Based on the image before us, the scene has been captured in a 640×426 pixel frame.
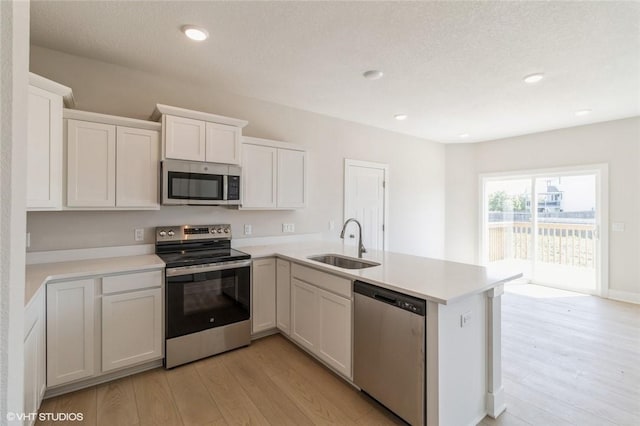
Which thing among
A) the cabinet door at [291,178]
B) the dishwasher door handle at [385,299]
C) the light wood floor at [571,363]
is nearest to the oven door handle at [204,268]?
the cabinet door at [291,178]

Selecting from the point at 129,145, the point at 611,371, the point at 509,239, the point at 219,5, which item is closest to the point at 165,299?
the point at 129,145

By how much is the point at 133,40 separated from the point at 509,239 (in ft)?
20.8

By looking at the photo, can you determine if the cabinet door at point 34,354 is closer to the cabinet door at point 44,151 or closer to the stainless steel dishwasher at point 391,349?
the cabinet door at point 44,151

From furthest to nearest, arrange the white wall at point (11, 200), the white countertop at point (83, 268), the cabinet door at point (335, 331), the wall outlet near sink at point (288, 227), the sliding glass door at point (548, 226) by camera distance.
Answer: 1. the sliding glass door at point (548, 226)
2. the wall outlet near sink at point (288, 227)
3. the cabinet door at point (335, 331)
4. the white countertop at point (83, 268)
5. the white wall at point (11, 200)

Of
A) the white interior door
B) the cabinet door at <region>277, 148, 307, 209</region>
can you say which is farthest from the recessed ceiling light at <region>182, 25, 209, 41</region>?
the white interior door

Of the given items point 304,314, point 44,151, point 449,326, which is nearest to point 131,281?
point 44,151

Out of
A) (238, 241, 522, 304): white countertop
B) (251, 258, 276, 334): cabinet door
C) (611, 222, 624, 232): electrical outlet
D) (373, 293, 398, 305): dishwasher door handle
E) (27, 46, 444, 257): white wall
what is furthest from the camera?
(611, 222, 624, 232): electrical outlet

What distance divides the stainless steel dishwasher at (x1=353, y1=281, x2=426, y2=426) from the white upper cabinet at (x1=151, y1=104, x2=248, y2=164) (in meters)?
1.85

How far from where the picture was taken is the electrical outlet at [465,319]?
1.78 m

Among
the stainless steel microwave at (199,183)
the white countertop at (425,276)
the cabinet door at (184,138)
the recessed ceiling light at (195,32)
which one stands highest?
the recessed ceiling light at (195,32)

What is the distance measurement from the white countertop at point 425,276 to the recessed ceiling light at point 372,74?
176 cm

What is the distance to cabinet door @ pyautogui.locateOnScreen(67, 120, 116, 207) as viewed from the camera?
230 cm

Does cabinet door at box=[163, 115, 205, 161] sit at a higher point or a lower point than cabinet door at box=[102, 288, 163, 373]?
higher

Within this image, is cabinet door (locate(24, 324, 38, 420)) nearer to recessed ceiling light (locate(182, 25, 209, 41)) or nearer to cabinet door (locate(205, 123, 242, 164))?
cabinet door (locate(205, 123, 242, 164))
